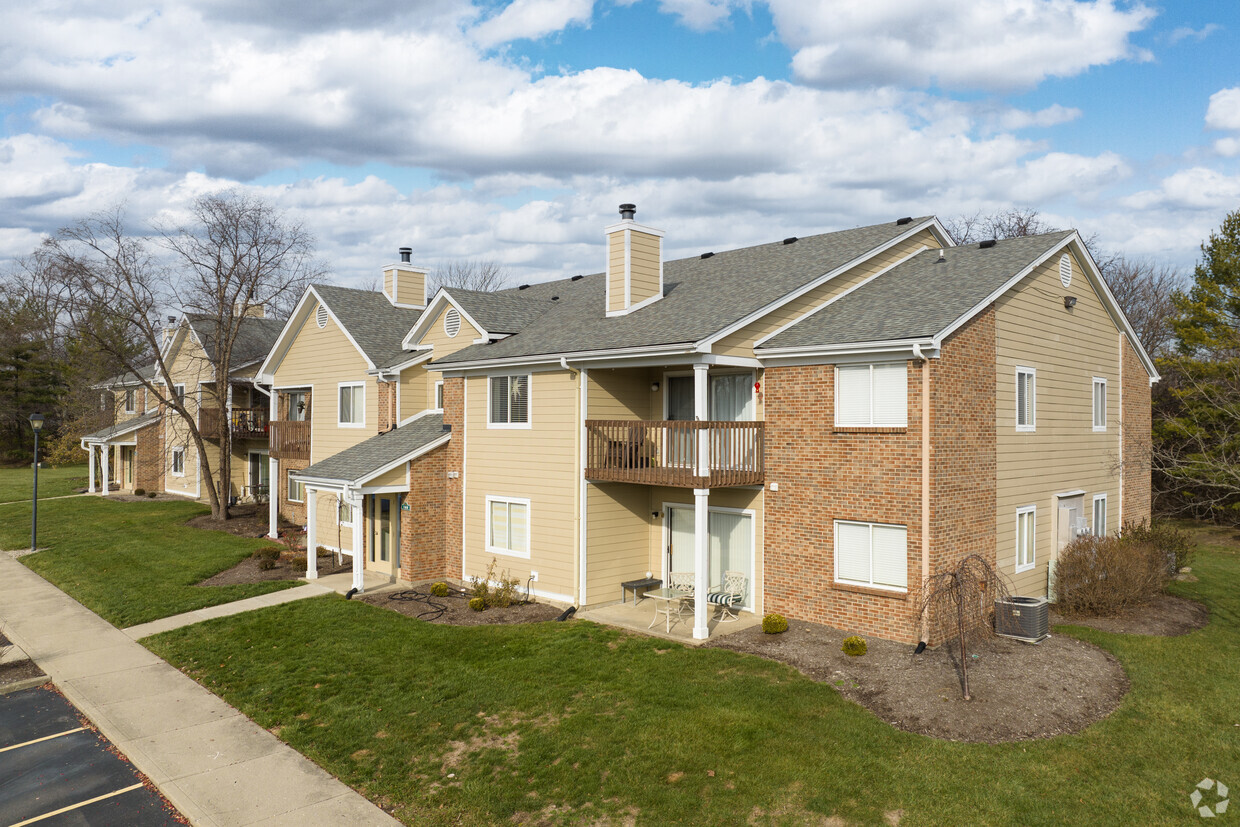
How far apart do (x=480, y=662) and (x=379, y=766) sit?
3718 mm

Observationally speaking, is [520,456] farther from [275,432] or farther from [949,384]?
[275,432]

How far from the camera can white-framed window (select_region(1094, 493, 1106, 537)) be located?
19.5 metres

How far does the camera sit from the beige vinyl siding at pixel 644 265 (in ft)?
61.7

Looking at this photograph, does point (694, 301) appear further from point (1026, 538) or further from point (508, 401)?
point (1026, 538)

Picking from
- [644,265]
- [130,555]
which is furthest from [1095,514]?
[130,555]

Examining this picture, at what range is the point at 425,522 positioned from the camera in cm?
1991

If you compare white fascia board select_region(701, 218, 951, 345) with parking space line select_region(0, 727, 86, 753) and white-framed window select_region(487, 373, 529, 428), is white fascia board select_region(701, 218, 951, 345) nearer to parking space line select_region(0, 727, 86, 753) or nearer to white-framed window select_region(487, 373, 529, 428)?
white-framed window select_region(487, 373, 529, 428)

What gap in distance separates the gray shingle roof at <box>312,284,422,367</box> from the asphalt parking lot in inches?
532

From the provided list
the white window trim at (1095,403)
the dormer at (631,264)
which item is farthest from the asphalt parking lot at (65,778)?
the white window trim at (1095,403)

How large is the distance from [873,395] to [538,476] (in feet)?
Answer: 24.8

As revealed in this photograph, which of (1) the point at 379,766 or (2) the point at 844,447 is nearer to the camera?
(1) the point at 379,766

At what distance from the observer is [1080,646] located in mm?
13883

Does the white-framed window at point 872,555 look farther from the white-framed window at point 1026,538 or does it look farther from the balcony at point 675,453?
the white-framed window at point 1026,538

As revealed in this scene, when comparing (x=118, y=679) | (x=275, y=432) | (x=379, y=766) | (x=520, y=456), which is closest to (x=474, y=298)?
(x=520, y=456)
